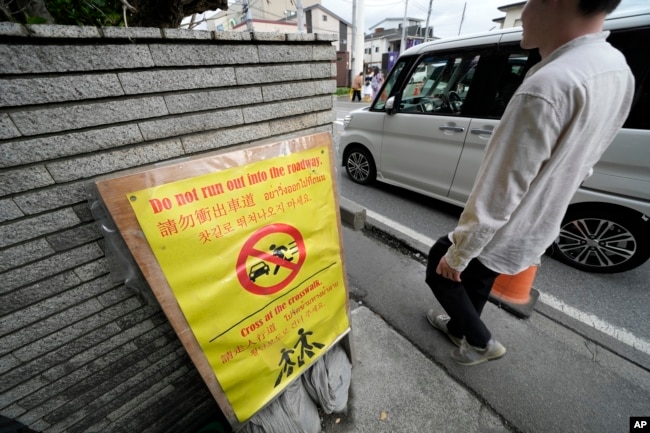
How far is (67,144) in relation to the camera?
0.85 meters

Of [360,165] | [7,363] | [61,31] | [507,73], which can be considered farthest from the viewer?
[360,165]

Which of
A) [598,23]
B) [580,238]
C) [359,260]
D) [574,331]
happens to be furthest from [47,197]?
[580,238]

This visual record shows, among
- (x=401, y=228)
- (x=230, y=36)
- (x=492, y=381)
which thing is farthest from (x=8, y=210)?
(x=401, y=228)

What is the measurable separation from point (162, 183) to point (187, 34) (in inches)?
21.7

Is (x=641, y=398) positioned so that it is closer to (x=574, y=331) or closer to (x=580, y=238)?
(x=574, y=331)

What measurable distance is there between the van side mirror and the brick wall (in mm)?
2342

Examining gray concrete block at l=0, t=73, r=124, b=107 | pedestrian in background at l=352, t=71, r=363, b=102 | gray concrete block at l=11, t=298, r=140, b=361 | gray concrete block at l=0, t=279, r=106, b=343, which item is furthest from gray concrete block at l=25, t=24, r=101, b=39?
pedestrian in background at l=352, t=71, r=363, b=102

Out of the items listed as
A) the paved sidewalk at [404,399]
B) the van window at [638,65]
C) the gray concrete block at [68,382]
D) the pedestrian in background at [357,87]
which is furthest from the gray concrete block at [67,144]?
the pedestrian in background at [357,87]

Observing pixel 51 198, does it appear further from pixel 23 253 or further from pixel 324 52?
pixel 324 52

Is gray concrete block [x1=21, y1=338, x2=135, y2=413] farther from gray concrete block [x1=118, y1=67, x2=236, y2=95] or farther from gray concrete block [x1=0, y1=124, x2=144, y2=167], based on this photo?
gray concrete block [x1=118, y1=67, x2=236, y2=95]

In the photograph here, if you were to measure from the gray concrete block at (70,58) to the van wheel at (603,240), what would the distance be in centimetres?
351

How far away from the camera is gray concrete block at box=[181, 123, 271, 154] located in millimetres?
1106

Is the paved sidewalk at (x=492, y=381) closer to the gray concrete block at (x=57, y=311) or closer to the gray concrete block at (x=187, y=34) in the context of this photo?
the gray concrete block at (x=57, y=311)

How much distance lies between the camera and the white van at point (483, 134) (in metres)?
2.10
